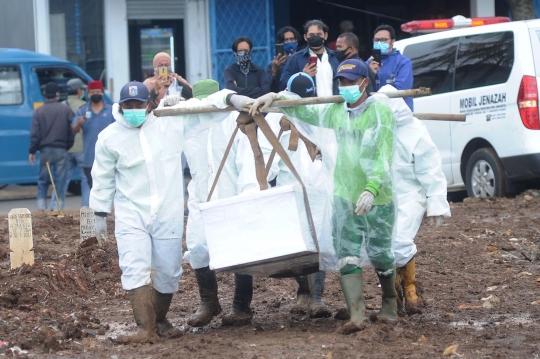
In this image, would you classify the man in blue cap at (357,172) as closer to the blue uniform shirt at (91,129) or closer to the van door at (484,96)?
the van door at (484,96)

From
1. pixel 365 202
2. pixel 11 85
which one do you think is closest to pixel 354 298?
pixel 365 202

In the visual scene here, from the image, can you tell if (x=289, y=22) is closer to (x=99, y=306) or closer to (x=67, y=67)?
(x=67, y=67)

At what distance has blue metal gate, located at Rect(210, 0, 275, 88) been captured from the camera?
16859 mm

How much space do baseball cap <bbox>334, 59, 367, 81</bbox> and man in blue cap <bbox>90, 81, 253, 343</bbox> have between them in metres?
0.59

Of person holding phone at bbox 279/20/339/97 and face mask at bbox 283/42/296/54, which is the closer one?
person holding phone at bbox 279/20/339/97

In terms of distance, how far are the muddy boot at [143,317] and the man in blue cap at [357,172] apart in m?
1.18

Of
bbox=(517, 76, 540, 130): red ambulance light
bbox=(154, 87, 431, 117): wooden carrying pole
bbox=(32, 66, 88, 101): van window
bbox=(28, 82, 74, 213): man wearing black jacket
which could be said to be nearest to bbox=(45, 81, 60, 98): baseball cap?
bbox=(28, 82, 74, 213): man wearing black jacket

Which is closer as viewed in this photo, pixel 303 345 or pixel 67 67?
pixel 303 345

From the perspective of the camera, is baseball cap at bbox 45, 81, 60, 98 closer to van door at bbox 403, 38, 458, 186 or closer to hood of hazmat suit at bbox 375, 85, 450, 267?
van door at bbox 403, 38, 458, 186

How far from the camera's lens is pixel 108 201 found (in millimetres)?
6168

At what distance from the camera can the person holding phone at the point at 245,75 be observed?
8.32m

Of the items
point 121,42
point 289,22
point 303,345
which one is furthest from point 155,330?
point 289,22

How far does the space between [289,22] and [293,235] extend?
13182 mm

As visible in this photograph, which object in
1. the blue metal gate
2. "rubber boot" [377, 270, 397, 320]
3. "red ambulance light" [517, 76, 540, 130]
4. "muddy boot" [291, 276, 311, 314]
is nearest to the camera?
"rubber boot" [377, 270, 397, 320]
